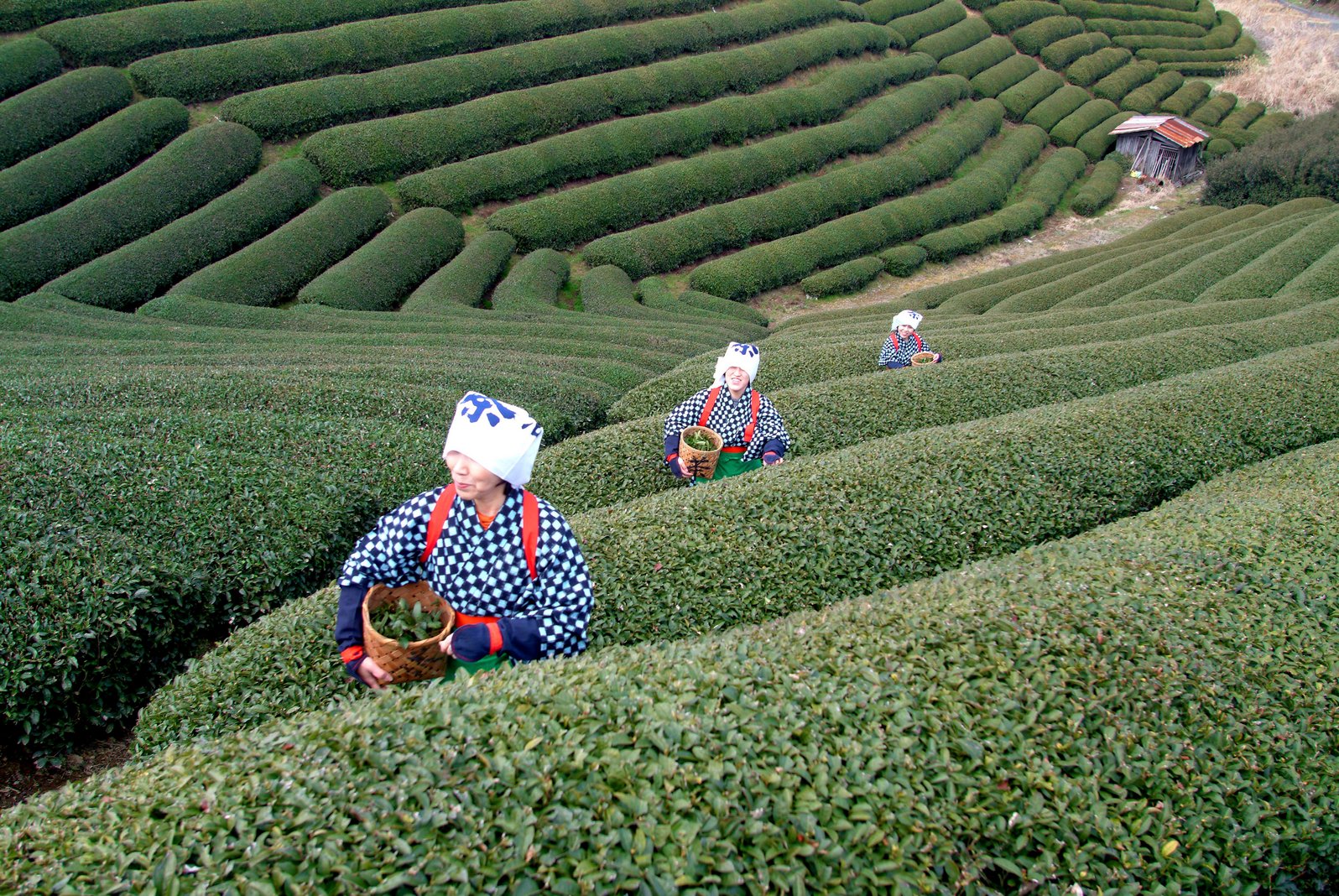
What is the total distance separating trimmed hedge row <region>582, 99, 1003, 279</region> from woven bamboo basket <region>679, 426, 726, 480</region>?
62.4 ft

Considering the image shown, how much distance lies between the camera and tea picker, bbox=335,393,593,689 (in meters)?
3.61

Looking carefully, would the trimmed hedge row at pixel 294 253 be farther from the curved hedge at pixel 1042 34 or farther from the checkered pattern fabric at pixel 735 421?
the curved hedge at pixel 1042 34

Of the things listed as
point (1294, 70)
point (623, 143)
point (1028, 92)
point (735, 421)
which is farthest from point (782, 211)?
point (1294, 70)

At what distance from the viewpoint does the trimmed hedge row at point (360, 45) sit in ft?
80.2

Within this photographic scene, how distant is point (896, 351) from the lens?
1092 centimetres

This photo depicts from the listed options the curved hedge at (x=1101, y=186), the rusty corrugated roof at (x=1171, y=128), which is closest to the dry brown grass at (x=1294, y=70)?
the rusty corrugated roof at (x=1171, y=128)

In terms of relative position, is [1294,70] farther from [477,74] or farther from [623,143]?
[477,74]

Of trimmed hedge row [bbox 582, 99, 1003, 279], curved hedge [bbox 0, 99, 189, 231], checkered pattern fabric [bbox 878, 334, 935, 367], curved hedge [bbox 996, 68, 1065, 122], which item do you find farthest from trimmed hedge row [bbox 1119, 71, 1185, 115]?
curved hedge [bbox 0, 99, 189, 231]

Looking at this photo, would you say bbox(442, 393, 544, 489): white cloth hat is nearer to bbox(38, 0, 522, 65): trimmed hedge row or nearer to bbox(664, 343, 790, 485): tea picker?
bbox(664, 343, 790, 485): tea picker

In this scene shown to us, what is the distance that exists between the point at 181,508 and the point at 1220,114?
5153cm

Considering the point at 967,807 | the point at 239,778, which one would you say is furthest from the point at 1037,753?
the point at 239,778

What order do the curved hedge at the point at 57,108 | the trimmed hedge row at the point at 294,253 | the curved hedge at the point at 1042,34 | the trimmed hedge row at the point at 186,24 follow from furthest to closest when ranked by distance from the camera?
the curved hedge at the point at 1042,34, the trimmed hedge row at the point at 186,24, the curved hedge at the point at 57,108, the trimmed hedge row at the point at 294,253

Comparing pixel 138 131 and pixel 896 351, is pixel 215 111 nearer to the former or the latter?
pixel 138 131

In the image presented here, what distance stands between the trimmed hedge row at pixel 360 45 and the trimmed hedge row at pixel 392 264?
22.9ft
